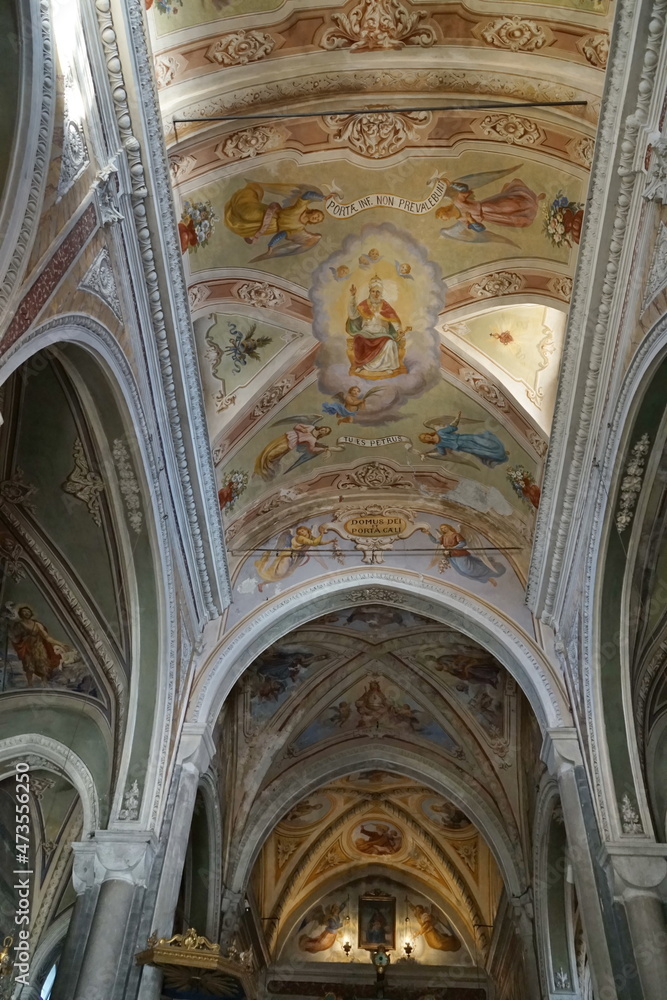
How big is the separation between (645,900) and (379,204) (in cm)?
791

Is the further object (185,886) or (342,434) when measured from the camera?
(185,886)

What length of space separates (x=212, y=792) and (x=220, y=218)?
8.38 m

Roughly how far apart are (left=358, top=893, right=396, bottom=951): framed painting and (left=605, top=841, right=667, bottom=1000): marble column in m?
11.4

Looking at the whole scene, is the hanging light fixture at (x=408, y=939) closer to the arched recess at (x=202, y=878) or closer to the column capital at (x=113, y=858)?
the arched recess at (x=202, y=878)

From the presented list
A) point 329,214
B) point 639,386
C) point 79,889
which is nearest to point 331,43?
point 329,214

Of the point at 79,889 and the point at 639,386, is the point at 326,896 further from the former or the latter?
the point at 639,386

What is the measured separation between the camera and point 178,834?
9922mm

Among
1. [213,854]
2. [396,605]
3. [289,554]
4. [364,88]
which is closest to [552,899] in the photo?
[396,605]

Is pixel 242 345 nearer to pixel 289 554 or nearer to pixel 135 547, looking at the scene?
pixel 135 547

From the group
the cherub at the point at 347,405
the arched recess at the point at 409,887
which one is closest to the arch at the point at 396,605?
the cherub at the point at 347,405

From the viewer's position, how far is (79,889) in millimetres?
9320

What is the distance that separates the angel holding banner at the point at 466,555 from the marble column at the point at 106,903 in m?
5.77

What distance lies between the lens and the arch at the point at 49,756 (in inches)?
413

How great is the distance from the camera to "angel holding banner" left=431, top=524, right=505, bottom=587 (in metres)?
12.9
